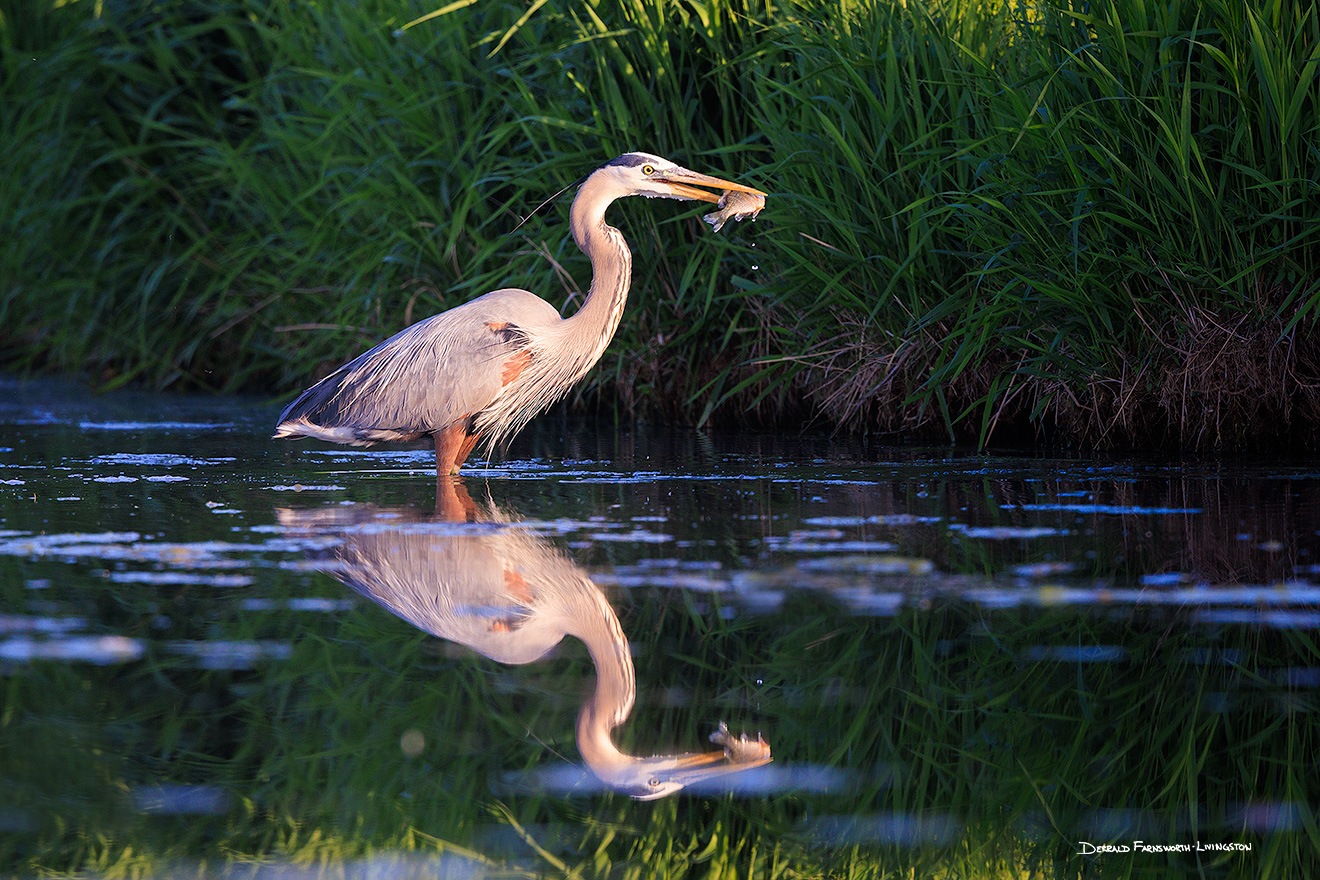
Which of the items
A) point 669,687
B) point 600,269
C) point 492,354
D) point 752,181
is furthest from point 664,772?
point 752,181

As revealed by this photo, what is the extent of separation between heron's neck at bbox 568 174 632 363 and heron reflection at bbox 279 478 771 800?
4.34ft

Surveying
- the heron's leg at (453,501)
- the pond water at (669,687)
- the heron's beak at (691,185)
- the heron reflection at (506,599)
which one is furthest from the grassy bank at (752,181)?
the heron reflection at (506,599)

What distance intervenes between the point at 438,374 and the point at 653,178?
1.08m

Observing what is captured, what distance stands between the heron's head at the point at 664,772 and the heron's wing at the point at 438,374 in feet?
11.2

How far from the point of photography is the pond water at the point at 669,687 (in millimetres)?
1792

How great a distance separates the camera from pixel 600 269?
214 inches

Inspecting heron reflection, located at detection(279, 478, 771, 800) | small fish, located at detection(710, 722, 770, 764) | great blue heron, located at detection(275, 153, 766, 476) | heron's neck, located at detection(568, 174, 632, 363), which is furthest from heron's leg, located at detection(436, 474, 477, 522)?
small fish, located at detection(710, 722, 770, 764)

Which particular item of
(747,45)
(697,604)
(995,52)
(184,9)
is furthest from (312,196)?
(697,604)

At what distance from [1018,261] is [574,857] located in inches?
155

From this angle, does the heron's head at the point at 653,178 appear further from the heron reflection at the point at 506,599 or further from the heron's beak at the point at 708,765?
the heron's beak at the point at 708,765

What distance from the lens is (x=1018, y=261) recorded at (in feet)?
17.2

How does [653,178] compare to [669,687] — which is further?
[653,178]

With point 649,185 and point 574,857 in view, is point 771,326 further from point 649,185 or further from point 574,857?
point 574,857

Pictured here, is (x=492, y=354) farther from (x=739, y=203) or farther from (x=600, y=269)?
(x=739, y=203)
